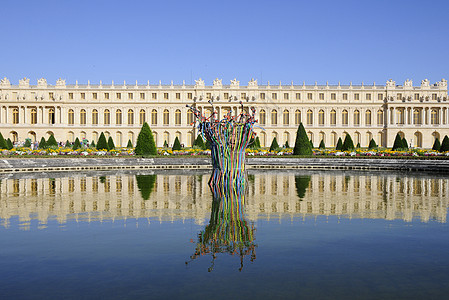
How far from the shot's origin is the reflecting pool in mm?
6375

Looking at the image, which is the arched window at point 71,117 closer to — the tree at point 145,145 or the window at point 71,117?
the window at point 71,117

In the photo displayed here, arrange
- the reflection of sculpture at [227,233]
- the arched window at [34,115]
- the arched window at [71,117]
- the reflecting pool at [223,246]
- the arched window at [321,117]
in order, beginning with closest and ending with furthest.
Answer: the reflecting pool at [223,246] → the reflection of sculpture at [227,233] → the arched window at [34,115] → the arched window at [71,117] → the arched window at [321,117]

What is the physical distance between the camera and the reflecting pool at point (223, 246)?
6375mm

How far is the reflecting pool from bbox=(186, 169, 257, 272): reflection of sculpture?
22 millimetres

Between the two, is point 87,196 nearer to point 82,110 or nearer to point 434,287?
point 434,287

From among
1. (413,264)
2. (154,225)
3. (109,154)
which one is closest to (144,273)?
(154,225)

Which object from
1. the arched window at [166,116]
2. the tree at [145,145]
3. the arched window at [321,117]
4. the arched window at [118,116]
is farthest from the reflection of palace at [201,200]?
the arched window at [118,116]

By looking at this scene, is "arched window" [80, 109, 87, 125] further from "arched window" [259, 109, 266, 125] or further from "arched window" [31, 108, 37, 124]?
"arched window" [259, 109, 266, 125]

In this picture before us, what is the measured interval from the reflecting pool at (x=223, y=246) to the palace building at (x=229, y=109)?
48.0 meters

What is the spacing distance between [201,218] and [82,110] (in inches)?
2155

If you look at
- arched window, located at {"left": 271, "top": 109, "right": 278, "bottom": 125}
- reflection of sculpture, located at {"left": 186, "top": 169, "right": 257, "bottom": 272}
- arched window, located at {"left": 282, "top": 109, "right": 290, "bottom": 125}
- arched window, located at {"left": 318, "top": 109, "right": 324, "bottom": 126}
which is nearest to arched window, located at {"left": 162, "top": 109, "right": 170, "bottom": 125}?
arched window, located at {"left": 271, "top": 109, "right": 278, "bottom": 125}

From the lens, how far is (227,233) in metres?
9.38

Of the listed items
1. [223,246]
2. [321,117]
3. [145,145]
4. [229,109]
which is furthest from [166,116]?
[223,246]

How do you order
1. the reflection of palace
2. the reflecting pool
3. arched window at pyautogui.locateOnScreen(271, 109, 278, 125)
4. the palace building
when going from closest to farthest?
1. the reflecting pool
2. the reflection of palace
3. the palace building
4. arched window at pyautogui.locateOnScreen(271, 109, 278, 125)
